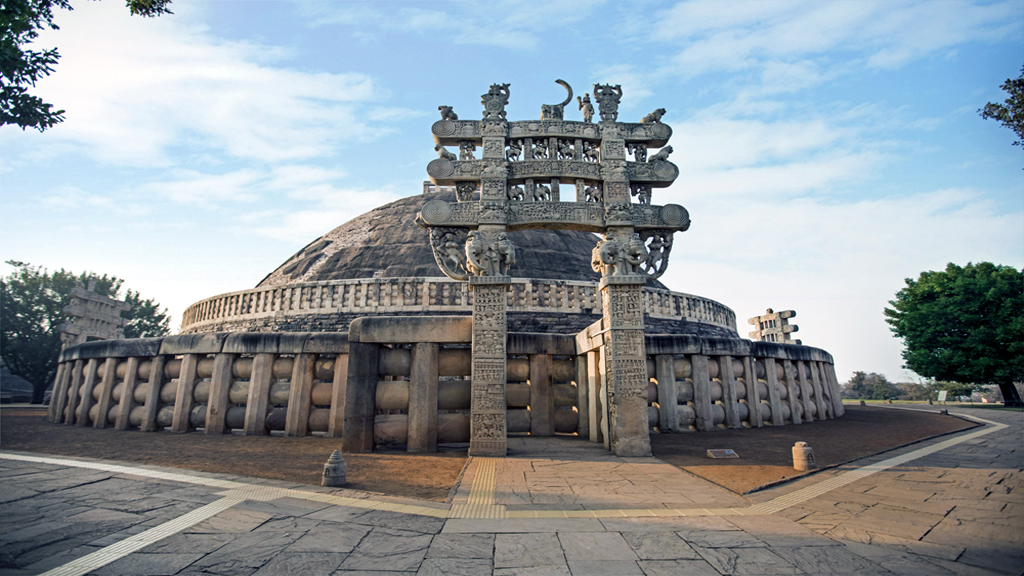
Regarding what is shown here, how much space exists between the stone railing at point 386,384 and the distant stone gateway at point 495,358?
0.03 metres

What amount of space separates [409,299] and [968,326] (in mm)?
26960

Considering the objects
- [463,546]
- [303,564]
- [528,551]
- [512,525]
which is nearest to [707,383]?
[512,525]

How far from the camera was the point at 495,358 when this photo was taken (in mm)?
7570

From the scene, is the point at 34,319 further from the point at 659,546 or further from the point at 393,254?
the point at 659,546

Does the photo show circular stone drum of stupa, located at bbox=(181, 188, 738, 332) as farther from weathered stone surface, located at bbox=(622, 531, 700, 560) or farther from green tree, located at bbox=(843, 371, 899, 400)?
green tree, located at bbox=(843, 371, 899, 400)

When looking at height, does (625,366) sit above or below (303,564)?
above

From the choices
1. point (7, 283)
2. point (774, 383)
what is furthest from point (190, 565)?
point (7, 283)

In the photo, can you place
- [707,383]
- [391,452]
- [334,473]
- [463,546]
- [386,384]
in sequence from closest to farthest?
[463,546], [334,473], [391,452], [386,384], [707,383]

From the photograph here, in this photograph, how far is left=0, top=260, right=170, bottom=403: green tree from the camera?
25.4 m

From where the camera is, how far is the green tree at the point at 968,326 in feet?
67.8

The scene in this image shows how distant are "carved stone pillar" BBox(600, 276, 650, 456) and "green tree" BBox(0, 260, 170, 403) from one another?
28.2 meters

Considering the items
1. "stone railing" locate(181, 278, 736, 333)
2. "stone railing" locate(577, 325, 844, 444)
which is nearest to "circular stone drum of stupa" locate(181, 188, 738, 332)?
"stone railing" locate(181, 278, 736, 333)

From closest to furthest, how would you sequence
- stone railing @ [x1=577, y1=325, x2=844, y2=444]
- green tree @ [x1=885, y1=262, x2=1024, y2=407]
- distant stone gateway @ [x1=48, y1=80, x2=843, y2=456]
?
distant stone gateway @ [x1=48, y1=80, x2=843, y2=456] < stone railing @ [x1=577, y1=325, x2=844, y2=444] < green tree @ [x1=885, y1=262, x2=1024, y2=407]

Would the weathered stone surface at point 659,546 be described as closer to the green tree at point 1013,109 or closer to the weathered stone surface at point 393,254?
the green tree at point 1013,109
